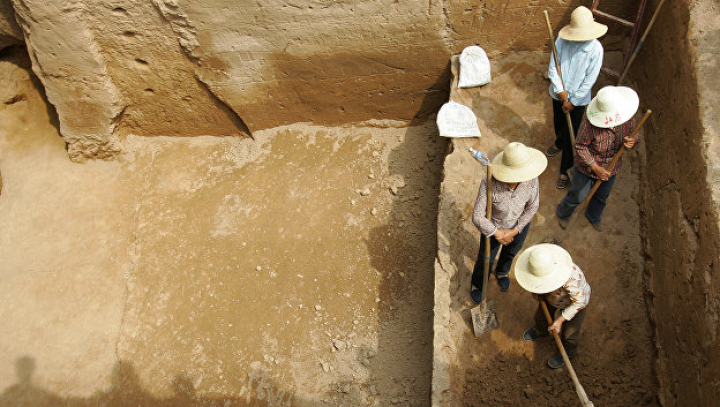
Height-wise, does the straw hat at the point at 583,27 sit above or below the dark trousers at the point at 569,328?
above

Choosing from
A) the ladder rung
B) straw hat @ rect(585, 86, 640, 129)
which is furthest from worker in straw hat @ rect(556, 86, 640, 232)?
the ladder rung

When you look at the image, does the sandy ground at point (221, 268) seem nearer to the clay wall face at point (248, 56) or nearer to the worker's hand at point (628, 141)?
the clay wall face at point (248, 56)

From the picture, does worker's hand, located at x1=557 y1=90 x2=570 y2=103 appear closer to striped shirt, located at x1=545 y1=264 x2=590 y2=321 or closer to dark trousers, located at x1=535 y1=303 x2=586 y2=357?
striped shirt, located at x1=545 y1=264 x2=590 y2=321

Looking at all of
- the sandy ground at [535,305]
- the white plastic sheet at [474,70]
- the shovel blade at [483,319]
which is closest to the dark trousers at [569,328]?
the sandy ground at [535,305]

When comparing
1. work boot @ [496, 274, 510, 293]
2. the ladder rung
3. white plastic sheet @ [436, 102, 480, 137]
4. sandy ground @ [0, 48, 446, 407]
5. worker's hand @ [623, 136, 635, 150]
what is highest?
the ladder rung

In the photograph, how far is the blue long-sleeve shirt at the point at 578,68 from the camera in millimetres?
4090

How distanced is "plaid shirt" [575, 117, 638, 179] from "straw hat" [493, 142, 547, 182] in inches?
23.6

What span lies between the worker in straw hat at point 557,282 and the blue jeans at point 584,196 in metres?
1.03

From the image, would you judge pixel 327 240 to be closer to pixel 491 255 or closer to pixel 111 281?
pixel 491 255

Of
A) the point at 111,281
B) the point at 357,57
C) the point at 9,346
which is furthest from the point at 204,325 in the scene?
the point at 357,57

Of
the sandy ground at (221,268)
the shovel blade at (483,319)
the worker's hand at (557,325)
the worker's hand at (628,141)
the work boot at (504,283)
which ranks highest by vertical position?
the worker's hand at (628,141)

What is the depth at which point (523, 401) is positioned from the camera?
150 inches

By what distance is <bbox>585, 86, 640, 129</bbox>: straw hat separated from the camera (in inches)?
139

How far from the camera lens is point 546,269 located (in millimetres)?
3070
